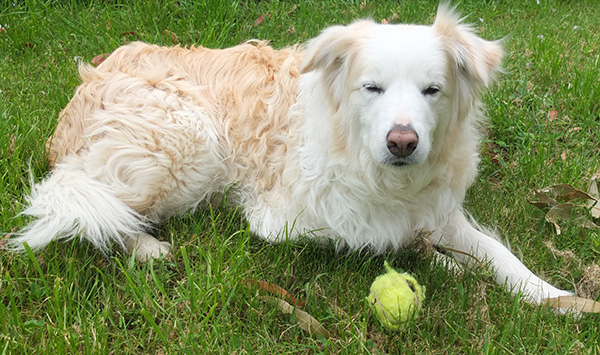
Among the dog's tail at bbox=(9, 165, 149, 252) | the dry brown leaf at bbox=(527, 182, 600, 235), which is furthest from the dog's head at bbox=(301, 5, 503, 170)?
the dog's tail at bbox=(9, 165, 149, 252)

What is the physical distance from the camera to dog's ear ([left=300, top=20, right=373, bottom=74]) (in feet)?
7.65

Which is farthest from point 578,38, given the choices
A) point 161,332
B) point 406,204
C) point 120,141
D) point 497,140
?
point 161,332

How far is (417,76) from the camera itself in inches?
83.0

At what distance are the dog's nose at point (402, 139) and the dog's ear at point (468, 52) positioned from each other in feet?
1.54

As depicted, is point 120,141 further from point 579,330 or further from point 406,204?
point 579,330

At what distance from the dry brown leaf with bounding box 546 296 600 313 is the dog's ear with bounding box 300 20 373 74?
1.33 metres

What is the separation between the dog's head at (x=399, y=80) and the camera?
2072mm

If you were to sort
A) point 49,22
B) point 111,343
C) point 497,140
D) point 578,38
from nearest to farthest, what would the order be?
1. point 111,343
2. point 497,140
3. point 49,22
4. point 578,38

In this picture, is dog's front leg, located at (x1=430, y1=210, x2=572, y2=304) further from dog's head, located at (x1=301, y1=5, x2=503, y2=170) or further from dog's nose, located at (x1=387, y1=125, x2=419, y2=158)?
dog's nose, located at (x1=387, y1=125, x2=419, y2=158)

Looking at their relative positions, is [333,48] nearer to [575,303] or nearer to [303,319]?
[303,319]

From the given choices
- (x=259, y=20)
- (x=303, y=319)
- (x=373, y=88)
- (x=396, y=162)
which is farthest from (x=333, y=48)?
(x=259, y=20)

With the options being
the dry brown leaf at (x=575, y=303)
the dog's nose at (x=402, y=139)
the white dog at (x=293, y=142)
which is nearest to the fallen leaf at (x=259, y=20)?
the white dog at (x=293, y=142)

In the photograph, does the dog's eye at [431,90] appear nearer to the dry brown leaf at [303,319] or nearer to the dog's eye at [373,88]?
the dog's eye at [373,88]

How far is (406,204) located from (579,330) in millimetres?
864
